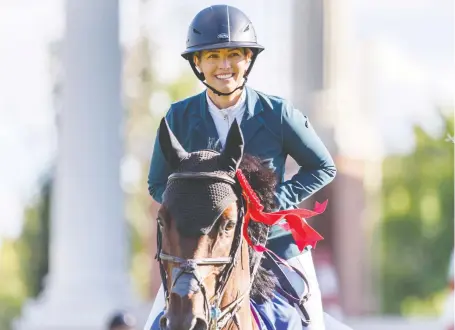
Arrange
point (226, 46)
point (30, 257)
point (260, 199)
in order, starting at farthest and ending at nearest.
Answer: point (30, 257) < point (226, 46) < point (260, 199)

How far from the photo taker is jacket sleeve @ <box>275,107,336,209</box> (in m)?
9.15

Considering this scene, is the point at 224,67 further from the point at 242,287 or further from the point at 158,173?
the point at 242,287

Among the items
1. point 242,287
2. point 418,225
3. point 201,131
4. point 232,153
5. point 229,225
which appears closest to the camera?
point 229,225

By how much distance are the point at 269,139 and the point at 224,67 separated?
1.53 feet

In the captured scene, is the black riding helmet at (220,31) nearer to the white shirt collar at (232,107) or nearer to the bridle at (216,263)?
the white shirt collar at (232,107)

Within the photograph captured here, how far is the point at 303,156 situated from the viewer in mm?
9234

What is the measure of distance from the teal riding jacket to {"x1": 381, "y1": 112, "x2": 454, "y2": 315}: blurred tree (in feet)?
153

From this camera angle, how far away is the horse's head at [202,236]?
7957 millimetres

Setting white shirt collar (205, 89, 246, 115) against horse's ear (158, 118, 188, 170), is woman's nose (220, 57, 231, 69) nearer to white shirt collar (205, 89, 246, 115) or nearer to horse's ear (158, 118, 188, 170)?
white shirt collar (205, 89, 246, 115)

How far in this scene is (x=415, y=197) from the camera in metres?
62.7

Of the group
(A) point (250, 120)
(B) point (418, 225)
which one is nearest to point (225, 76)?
(A) point (250, 120)

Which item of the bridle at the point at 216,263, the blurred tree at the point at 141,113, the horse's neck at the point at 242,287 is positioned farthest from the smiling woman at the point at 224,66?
the blurred tree at the point at 141,113

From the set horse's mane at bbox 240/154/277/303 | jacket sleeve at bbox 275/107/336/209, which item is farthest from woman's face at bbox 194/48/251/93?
horse's mane at bbox 240/154/277/303

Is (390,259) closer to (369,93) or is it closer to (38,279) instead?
(369,93)
